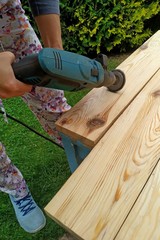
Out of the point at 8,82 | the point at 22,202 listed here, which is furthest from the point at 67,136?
the point at 22,202

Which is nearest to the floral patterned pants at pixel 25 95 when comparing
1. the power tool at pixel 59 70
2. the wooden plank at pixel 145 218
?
the power tool at pixel 59 70

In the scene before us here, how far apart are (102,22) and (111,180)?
2230mm

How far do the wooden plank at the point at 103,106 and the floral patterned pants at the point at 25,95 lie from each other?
0.76ft

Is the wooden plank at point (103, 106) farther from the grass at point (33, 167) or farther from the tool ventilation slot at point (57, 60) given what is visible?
the grass at point (33, 167)

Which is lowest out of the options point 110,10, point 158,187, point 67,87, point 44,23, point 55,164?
point 55,164

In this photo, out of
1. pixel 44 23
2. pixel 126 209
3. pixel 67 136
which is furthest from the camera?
pixel 44 23

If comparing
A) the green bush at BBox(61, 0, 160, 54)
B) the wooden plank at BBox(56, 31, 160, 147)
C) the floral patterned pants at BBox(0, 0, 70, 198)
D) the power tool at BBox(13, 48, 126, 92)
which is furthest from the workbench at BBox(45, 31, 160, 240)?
the green bush at BBox(61, 0, 160, 54)

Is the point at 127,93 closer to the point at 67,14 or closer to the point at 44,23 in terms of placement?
the point at 44,23

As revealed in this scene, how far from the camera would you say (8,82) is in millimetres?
781

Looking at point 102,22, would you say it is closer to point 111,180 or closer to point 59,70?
point 59,70

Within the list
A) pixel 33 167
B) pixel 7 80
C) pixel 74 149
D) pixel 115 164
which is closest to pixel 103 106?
pixel 74 149

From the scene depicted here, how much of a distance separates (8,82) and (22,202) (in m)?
1.01

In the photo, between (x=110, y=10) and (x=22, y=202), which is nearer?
(x=22, y=202)

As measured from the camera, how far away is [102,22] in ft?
8.87
